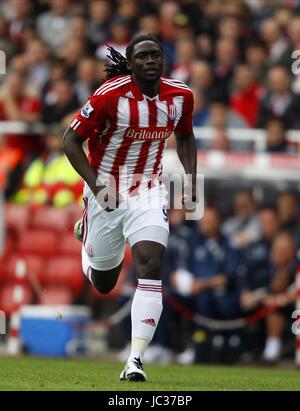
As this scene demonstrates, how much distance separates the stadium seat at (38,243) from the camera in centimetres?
1630

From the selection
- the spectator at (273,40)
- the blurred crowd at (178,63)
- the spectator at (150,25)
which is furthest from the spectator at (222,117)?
the spectator at (150,25)

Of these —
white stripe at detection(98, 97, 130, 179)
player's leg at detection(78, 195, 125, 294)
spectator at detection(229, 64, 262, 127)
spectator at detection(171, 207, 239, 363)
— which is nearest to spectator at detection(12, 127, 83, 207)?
spectator at detection(171, 207, 239, 363)

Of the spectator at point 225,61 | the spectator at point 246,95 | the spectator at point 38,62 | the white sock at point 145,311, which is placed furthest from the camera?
the spectator at point 38,62

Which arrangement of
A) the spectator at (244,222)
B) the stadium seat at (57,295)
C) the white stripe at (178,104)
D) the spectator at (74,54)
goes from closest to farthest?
the white stripe at (178,104), the spectator at (244,222), the stadium seat at (57,295), the spectator at (74,54)

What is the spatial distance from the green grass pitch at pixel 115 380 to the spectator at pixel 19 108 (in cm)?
595

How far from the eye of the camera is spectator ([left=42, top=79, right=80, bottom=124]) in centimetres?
1712

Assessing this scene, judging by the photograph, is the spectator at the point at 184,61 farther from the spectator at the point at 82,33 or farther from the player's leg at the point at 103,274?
the player's leg at the point at 103,274

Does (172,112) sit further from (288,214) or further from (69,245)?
(69,245)

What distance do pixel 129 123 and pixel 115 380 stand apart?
1.96 m

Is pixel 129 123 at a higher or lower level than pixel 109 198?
higher

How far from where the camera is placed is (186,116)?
9500 mm

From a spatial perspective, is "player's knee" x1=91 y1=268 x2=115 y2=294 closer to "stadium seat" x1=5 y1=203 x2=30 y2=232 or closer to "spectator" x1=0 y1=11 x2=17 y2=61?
"stadium seat" x1=5 y1=203 x2=30 y2=232

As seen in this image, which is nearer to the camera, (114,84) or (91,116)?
(91,116)

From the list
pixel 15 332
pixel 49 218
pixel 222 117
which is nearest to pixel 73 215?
pixel 49 218
